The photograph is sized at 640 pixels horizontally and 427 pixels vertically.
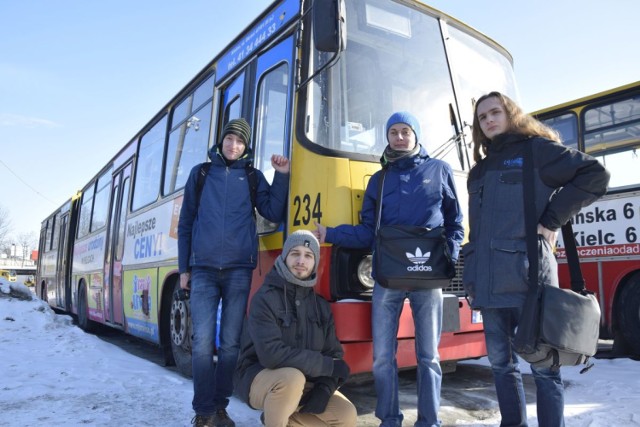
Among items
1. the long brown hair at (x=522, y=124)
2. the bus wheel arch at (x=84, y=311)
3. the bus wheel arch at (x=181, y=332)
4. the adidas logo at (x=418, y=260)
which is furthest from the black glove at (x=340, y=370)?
the bus wheel arch at (x=84, y=311)

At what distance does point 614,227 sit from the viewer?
6.36 meters

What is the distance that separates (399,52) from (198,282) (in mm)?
2245

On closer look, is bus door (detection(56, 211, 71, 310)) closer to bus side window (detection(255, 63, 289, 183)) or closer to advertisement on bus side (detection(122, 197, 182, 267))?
advertisement on bus side (detection(122, 197, 182, 267))

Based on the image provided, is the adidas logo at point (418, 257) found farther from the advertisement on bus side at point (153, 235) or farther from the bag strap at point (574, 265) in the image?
the advertisement on bus side at point (153, 235)

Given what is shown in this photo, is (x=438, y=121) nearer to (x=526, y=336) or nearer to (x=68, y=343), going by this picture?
(x=526, y=336)

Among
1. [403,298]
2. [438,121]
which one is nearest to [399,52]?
[438,121]

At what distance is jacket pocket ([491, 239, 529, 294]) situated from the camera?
7.86 ft

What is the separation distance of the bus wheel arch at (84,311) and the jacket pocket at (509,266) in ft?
29.5

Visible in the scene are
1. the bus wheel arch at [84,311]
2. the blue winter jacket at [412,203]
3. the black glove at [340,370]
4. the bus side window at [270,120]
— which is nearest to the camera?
the black glove at [340,370]

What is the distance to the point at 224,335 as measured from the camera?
3.31 meters

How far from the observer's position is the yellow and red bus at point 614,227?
20.3 feet

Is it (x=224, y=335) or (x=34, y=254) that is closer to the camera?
(x=224, y=335)

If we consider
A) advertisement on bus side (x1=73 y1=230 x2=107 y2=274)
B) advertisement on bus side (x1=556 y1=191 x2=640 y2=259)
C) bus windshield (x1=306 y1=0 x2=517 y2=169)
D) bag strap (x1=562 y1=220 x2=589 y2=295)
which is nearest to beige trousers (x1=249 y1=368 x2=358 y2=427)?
bag strap (x1=562 y1=220 x2=589 y2=295)

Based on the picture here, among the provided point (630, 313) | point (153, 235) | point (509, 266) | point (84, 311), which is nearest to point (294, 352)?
point (509, 266)
